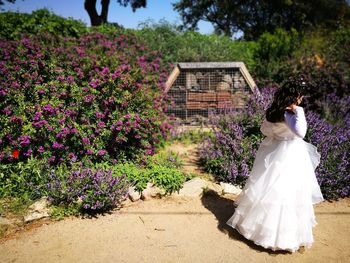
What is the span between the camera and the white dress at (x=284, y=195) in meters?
3.21

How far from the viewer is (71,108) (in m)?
4.74

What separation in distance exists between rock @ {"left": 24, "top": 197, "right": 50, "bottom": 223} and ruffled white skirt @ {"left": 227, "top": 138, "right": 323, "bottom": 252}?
2482mm

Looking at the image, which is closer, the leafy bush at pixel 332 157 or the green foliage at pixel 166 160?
the leafy bush at pixel 332 157

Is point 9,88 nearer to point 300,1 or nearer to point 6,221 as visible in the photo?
point 6,221

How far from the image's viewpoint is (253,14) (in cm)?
3053

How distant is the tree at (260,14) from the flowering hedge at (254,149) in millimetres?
20925

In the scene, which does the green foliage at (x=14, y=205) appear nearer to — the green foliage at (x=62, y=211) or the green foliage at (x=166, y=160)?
the green foliage at (x=62, y=211)

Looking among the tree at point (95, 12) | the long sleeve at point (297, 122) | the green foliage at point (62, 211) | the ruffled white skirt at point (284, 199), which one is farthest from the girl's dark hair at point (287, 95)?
the tree at point (95, 12)

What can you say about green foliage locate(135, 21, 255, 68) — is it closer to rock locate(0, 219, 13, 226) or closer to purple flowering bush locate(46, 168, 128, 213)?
purple flowering bush locate(46, 168, 128, 213)

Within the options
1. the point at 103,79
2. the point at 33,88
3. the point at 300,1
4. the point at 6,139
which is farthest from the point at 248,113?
the point at 300,1

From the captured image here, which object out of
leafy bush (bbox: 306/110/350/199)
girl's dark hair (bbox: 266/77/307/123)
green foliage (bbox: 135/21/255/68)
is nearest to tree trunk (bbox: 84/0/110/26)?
green foliage (bbox: 135/21/255/68)

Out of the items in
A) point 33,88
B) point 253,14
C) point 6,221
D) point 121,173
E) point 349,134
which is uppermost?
point 253,14

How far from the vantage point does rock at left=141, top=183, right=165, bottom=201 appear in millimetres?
4344

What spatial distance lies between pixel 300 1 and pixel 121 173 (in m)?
27.2
